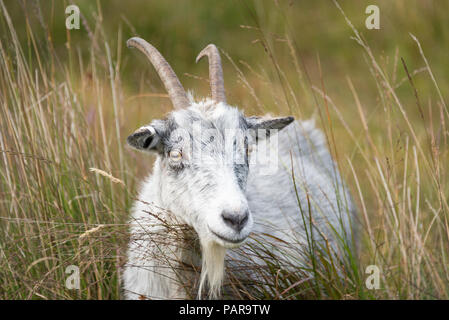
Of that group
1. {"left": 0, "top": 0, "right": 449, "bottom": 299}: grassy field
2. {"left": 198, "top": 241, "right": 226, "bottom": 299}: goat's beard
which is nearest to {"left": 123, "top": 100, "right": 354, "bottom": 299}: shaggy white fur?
{"left": 198, "top": 241, "right": 226, "bottom": 299}: goat's beard

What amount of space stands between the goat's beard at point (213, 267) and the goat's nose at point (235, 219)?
0.34 meters

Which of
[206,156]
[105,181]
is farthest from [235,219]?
[105,181]

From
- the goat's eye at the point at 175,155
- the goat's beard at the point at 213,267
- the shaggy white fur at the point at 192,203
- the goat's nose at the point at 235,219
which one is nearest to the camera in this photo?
the goat's nose at the point at 235,219

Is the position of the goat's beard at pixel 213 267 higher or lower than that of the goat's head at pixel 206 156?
lower

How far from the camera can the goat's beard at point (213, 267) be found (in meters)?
3.41

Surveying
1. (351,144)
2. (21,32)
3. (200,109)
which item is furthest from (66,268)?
(21,32)

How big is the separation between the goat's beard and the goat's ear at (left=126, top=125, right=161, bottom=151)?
0.75 meters

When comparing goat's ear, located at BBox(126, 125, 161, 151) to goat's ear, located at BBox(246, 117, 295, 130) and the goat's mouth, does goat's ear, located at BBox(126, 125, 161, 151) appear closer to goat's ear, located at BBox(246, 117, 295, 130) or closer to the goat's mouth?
goat's ear, located at BBox(246, 117, 295, 130)

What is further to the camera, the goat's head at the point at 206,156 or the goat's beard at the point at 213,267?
the goat's beard at the point at 213,267

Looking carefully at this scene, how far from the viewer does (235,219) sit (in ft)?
9.86

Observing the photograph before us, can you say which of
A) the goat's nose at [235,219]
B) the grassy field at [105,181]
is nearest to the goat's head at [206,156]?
the goat's nose at [235,219]

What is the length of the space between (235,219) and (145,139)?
2.99 feet

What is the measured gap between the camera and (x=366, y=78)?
406 inches

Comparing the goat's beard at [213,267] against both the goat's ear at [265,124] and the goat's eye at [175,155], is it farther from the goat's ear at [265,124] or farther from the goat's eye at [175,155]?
the goat's ear at [265,124]
